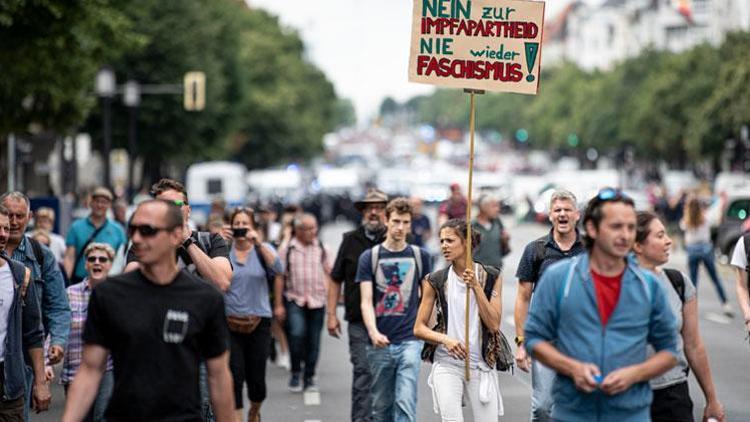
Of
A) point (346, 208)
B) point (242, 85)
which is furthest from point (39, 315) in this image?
point (242, 85)

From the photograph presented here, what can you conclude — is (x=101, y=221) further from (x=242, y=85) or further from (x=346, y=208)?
(x=242, y=85)

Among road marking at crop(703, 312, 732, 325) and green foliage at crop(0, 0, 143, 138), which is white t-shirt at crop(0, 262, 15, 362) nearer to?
road marking at crop(703, 312, 732, 325)

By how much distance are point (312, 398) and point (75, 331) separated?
185 inches

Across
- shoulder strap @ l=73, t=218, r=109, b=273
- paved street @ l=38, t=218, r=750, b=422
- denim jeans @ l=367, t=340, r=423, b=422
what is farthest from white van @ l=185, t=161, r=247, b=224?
denim jeans @ l=367, t=340, r=423, b=422

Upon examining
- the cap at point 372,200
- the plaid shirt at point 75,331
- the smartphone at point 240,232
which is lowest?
the plaid shirt at point 75,331

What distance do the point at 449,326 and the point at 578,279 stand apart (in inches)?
114

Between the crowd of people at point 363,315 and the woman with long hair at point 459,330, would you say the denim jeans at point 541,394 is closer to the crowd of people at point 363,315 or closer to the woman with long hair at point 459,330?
the crowd of people at point 363,315

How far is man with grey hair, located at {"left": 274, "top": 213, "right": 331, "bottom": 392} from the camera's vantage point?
14219 mm

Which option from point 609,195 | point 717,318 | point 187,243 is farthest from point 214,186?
point 609,195

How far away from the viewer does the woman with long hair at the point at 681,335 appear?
7.38 meters

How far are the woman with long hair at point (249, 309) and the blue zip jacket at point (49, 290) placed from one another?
212 centimetres

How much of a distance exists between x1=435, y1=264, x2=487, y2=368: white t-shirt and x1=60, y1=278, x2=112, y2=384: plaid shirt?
197 cm

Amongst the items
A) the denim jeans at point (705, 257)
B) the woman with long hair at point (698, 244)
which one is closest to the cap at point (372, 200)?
the woman with long hair at point (698, 244)

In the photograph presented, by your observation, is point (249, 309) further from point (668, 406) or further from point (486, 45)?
point (668, 406)
